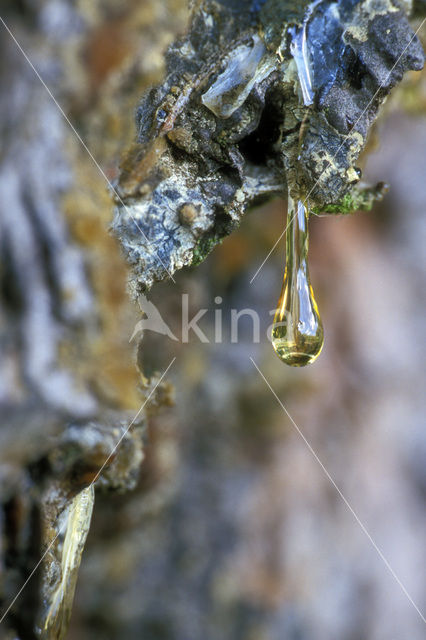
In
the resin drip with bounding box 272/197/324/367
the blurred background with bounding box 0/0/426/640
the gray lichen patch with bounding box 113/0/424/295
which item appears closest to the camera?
the gray lichen patch with bounding box 113/0/424/295

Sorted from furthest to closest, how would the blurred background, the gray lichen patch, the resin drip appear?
the blurred background, the resin drip, the gray lichen patch

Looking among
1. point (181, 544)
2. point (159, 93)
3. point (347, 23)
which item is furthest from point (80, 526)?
point (181, 544)

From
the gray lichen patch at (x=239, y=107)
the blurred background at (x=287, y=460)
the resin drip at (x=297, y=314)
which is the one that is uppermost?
the gray lichen patch at (x=239, y=107)

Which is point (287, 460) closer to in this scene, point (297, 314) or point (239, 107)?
point (297, 314)

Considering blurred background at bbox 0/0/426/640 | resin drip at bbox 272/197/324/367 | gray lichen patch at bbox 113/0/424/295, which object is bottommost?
blurred background at bbox 0/0/426/640

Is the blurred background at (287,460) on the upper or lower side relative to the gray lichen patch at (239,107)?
lower

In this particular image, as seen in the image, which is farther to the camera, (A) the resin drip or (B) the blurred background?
(B) the blurred background

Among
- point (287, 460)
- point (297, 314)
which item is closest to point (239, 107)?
point (297, 314)

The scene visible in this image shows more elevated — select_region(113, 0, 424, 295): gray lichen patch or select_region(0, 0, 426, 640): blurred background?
select_region(113, 0, 424, 295): gray lichen patch
